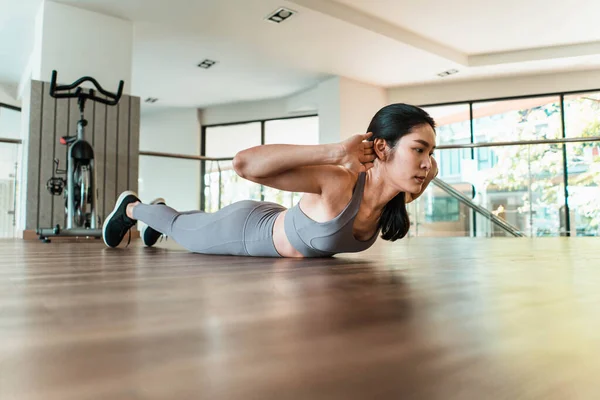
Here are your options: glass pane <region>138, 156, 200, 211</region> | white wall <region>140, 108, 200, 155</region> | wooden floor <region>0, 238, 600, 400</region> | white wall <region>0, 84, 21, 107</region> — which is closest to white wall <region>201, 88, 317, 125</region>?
white wall <region>140, 108, 200, 155</region>

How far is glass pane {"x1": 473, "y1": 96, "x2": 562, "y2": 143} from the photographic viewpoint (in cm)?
602

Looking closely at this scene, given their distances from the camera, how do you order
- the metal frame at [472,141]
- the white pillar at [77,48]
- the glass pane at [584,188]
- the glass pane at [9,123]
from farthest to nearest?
the glass pane at [9,123]
the glass pane at [584,188]
the metal frame at [472,141]
the white pillar at [77,48]

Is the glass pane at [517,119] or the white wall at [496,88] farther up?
the white wall at [496,88]

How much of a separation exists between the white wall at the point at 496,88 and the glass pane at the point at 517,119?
146 millimetres

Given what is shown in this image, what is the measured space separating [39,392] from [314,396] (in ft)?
0.39

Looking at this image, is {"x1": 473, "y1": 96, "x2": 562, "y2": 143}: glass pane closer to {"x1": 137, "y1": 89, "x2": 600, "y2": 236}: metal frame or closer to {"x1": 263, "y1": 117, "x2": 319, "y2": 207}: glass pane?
{"x1": 137, "y1": 89, "x2": 600, "y2": 236}: metal frame

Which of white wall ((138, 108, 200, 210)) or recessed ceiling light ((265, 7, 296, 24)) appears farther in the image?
white wall ((138, 108, 200, 210))

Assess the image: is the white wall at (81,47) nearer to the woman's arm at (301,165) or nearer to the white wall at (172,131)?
the woman's arm at (301,165)

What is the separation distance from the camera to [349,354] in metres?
0.27

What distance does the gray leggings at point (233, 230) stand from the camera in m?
1.36

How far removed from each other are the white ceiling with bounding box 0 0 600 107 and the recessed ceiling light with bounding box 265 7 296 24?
0.07 m

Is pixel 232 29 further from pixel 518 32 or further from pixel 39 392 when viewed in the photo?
pixel 39 392

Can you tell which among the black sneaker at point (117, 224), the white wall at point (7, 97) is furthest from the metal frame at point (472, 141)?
the white wall at point (7, 97)

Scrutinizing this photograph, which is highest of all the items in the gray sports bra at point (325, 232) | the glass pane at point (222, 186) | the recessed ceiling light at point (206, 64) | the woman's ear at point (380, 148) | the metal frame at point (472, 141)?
the recessed ceiling light at point (206, 64)
